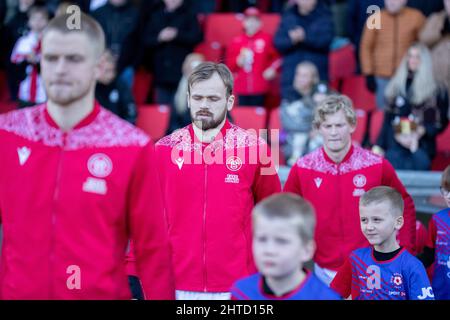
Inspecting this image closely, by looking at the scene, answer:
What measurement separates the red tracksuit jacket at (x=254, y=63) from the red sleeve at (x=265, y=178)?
17.4 ft

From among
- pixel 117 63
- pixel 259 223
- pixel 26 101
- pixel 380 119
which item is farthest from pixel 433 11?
pixel 259 223

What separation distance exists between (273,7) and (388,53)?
244 cm

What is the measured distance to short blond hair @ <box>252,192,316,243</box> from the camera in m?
3.51

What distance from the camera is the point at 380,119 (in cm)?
957

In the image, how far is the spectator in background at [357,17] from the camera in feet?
34.4

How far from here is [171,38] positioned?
1049 centimetres

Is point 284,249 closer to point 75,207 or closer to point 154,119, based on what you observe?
point 75,207

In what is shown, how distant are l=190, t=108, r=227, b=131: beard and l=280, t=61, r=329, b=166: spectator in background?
4.16m

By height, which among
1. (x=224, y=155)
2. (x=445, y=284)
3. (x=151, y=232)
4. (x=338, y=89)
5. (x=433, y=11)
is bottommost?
(x=445, y=284)

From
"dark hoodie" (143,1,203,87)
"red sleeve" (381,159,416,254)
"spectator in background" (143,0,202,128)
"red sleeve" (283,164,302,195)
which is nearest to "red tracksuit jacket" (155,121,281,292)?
"red sleeve" (283,164,302,195)

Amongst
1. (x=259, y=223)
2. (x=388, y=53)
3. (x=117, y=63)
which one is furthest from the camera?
(x=117, y=63)

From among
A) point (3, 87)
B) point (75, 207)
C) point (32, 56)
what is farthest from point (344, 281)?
Result: point (3, 87)

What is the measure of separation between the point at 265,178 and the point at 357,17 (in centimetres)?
611

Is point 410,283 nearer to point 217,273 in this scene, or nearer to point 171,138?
point 217,273
